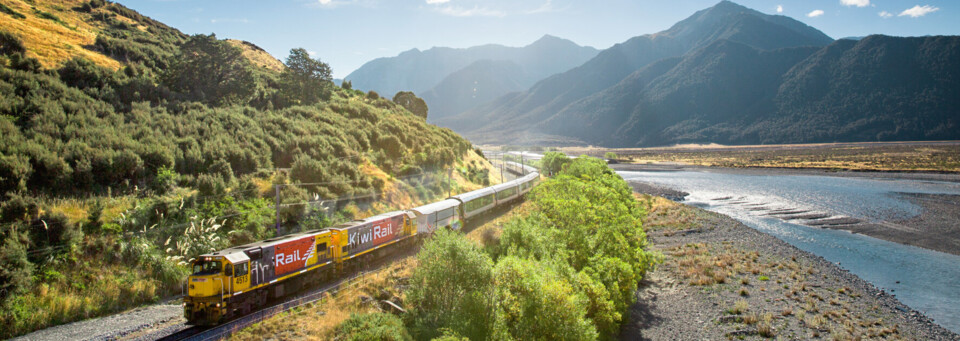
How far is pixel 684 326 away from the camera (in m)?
23.8

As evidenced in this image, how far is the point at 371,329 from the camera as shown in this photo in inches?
637

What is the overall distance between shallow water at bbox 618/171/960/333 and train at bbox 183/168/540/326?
3133cm

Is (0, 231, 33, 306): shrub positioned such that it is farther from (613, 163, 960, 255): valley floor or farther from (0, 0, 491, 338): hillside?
(613, 163, 960, 255): valley floor

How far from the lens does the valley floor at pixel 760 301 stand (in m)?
22.7

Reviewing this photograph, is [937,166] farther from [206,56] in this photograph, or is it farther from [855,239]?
[206,56]

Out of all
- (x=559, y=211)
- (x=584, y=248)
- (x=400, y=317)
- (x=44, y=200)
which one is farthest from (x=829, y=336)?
(x=44, y=200)

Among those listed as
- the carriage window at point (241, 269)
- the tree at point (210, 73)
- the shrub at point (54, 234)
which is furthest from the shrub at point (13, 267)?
the tree at point (210, 73)

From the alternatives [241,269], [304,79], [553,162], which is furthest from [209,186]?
[553,162]

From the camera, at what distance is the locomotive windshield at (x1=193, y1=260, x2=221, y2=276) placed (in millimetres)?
16266

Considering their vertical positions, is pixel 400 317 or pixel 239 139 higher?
pixel 239 139

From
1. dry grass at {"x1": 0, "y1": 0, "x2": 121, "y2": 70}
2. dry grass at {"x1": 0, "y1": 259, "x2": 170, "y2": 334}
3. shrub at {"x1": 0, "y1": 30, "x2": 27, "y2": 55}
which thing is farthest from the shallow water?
dry grass at {"x1": 0, "y1": 0, "x2": 121, "y2": 70}

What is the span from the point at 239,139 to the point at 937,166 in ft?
388

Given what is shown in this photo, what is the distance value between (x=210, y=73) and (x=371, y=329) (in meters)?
39.5

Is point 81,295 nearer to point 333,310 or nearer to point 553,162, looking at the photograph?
point 333,310
